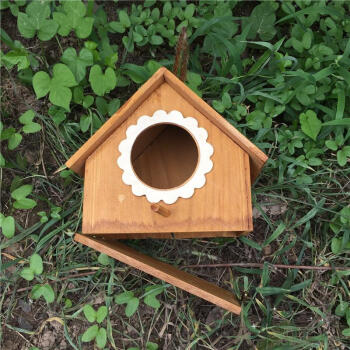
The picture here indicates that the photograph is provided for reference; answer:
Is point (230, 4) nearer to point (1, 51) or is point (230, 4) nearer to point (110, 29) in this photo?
point (110, 29)

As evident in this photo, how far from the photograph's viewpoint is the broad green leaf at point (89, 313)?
4.49 feet

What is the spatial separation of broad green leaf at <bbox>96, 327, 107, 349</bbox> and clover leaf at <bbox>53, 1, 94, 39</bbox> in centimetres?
88

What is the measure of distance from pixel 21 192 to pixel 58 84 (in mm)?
339

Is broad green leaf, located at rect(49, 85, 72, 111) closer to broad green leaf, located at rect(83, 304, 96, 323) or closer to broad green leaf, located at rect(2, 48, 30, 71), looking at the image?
broad green leaf, located at rect(2, 48, 30, 71)

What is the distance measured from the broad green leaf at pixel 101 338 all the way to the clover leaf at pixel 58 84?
0.65m

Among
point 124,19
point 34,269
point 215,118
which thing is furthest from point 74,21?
point 34,269

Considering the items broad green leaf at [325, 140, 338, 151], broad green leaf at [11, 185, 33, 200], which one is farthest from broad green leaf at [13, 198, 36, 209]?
broad green leaf at [325, 140, 338, 151]

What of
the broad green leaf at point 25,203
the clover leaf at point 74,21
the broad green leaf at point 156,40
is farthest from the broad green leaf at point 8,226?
the broad green leaf at point 156,40

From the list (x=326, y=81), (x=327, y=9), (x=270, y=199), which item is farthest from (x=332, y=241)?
(x=327, y=9)

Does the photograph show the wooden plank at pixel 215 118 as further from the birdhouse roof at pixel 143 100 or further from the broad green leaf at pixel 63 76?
the broad green leaf at pixel 63 76

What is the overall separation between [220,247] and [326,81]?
0.63m

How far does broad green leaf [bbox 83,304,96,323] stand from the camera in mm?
1367

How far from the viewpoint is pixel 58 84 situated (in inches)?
54.9

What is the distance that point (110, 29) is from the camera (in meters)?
1.60
